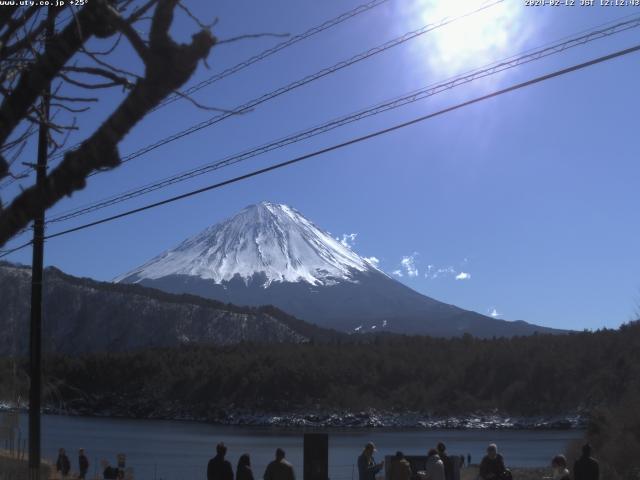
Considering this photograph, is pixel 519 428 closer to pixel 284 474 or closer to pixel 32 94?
pixel 284 474

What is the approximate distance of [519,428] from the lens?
97.2 meters

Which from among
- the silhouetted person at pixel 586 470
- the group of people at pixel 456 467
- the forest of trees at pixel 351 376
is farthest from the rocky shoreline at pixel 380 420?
the silhouetted person at pixel 586 470

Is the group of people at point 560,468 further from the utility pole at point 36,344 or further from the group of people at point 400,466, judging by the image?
the utility pole at point 36,344

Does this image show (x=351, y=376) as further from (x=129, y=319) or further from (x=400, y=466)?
(x=400, y=466)

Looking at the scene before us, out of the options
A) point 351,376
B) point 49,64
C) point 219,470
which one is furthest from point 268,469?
point 351,376

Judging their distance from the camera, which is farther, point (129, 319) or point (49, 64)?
point (129, 319)

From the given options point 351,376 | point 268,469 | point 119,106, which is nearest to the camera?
point 119,106

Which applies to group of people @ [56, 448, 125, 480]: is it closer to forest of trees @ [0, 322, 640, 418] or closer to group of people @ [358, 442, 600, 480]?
group of people @ [358, 442, 600, 480]

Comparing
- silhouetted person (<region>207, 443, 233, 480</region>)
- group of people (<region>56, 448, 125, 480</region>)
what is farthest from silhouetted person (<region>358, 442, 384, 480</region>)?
group of people (<region>56, 448, 125, 480</region>)

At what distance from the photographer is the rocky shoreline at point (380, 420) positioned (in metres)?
96.9

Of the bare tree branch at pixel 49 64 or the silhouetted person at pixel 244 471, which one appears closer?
the bare tree branch at pixel 49 64

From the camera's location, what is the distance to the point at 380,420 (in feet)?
337

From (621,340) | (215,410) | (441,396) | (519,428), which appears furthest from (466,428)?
(215,410)

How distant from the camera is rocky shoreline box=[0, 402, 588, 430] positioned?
318 ft
